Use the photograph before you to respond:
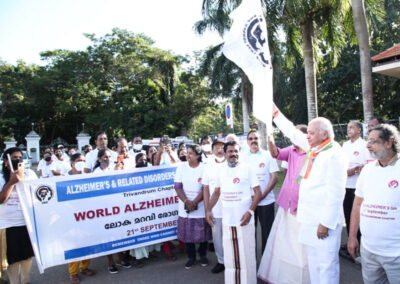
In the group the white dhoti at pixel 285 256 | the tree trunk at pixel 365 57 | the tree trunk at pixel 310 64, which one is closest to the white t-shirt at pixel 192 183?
the white dhoti at pixel 285 256

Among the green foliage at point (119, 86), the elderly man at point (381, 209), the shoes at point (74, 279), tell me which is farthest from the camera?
the green foliage at point (119, 86)

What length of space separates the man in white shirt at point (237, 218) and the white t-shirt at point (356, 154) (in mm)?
1771

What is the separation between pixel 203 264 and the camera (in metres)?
4.47

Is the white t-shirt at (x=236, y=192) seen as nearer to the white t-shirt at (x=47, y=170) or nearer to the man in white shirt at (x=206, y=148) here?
the man in white shirt at (x=206, y=148)

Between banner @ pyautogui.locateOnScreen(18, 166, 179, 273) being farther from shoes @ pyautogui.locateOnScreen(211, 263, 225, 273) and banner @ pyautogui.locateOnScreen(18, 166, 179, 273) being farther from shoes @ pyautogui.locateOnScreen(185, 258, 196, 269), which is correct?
shoes @ pyautogui.locateOnScreen(211, 263, 225, 273)

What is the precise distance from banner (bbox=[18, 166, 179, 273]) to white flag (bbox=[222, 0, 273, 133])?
2.21 meters

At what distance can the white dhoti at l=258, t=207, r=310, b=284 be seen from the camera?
345 cm

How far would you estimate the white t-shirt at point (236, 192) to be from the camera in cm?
354

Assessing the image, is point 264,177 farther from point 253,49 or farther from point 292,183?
point 253,49

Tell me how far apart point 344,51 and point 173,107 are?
13.6 m

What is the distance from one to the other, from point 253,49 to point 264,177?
1.82 m

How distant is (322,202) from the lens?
2.87 metres

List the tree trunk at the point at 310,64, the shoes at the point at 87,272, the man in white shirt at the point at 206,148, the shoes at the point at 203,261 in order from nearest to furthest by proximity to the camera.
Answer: the shoes at the point at 87,272 → the shoes at the point at 203,261 → the man in white shirt at the point at 206,148 → the tree trunk at the point at 310,64

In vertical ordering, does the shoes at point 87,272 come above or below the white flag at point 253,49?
below
